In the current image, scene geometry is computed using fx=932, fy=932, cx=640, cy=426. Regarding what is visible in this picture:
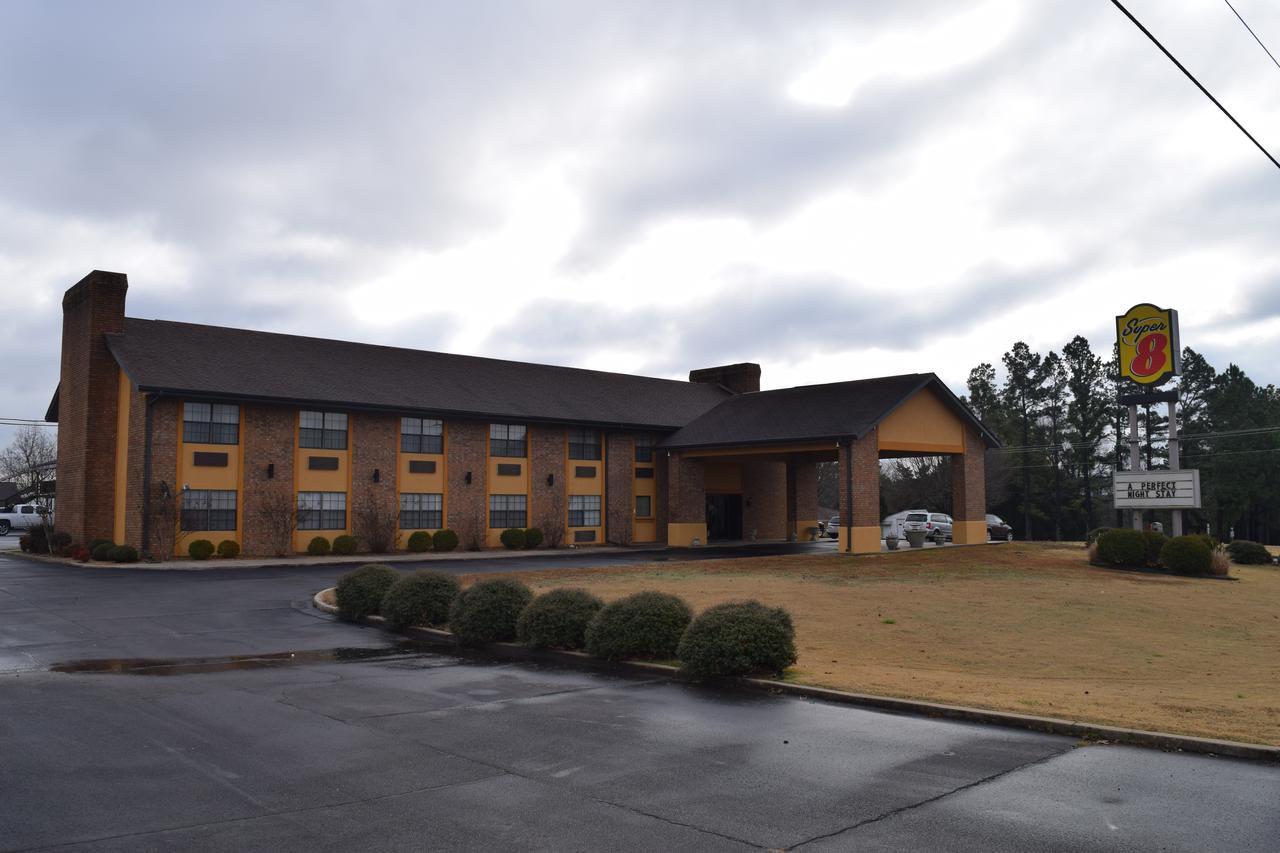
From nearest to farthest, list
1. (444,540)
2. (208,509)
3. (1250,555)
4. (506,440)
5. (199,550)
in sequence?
(199,550) < (208,509) < (1250,555) < (444,540) < (506,440)

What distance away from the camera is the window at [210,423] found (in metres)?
32.0

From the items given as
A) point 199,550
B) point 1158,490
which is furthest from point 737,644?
point 1158,490

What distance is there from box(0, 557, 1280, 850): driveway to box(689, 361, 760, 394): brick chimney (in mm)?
42851

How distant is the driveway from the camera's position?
232 inches

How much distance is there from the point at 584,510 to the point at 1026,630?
92.8 ft

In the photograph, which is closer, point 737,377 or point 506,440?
point 506,440

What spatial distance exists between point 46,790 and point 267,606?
1364 centimetres

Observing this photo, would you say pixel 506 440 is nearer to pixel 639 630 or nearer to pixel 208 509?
pixel 208 509

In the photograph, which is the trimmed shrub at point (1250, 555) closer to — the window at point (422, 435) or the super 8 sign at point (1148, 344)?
the super 8 sign at point (1148, 344)

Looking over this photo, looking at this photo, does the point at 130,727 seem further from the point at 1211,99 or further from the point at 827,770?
the point at 1211,99

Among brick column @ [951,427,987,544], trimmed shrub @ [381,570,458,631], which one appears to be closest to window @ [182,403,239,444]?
trimmed shrub @ [381,570,458,631]

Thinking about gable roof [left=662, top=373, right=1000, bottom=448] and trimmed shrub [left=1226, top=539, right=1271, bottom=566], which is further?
gable roof [left=662, top=373, right=1000, bottom=448]

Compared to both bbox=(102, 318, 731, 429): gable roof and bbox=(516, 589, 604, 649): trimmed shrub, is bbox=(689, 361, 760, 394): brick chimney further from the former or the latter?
bbox=(516, 589, 604, 649): trimmed shrub

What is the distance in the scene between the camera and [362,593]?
17906 millimetres
